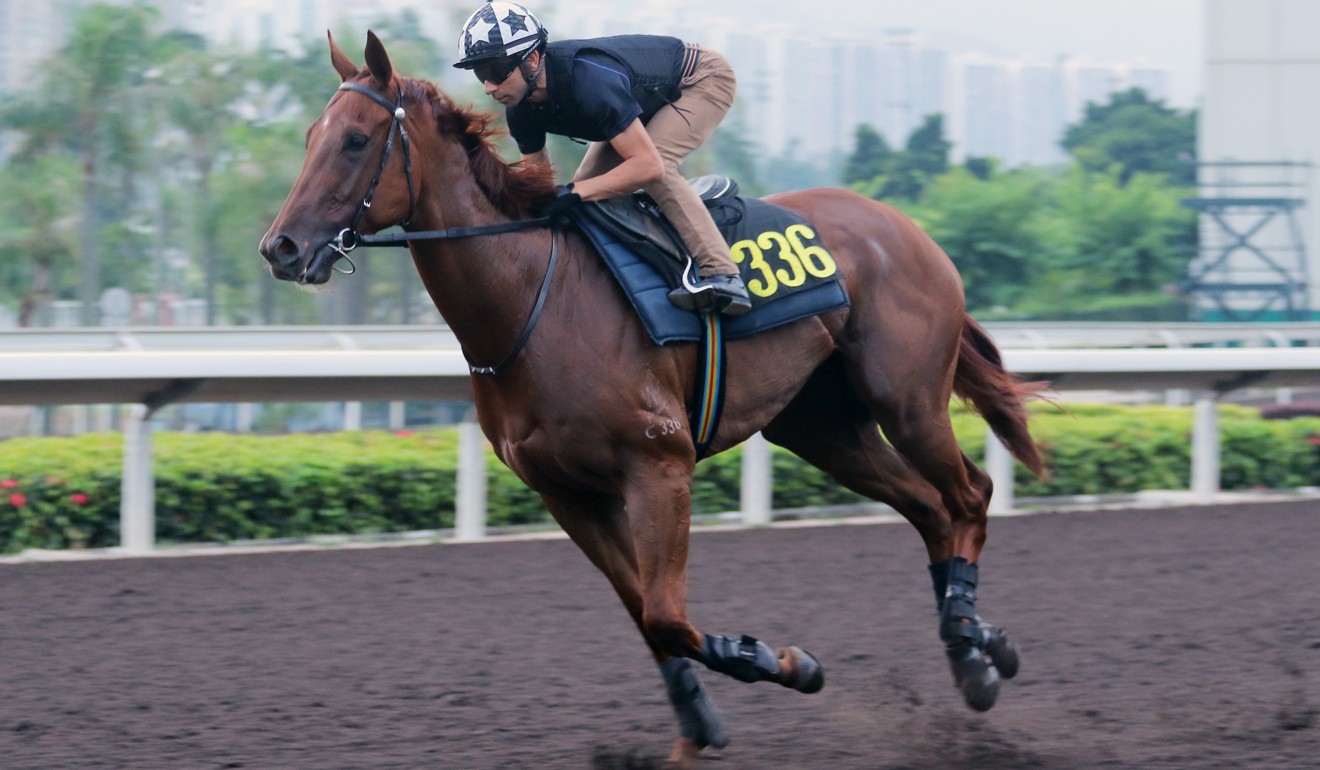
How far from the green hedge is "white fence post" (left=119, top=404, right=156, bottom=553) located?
0.69ft

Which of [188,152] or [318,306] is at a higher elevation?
[188,152]

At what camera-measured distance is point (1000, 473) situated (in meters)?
8.21

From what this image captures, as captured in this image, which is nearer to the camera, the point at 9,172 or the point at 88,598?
the point at 88,598

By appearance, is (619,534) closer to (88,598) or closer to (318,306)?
(88,598)

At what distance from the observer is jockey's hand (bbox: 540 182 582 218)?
383cm

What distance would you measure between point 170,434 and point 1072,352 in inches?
182

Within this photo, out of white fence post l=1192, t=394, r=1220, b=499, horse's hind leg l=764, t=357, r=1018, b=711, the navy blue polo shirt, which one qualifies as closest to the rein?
the navy blue polo shirt

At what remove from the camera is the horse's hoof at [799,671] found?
3871 millimetres

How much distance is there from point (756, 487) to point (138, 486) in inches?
116

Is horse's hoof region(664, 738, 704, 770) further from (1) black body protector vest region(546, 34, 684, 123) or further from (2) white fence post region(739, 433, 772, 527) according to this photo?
(2) white fence post region(739, 433, 772, 527)

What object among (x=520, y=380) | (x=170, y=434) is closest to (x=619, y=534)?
(x=520, y=380)

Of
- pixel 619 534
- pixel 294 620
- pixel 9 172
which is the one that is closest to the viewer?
pixel 619 534

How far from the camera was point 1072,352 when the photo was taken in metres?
8.12

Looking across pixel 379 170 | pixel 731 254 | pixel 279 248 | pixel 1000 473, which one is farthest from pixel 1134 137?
pixel 279 248
